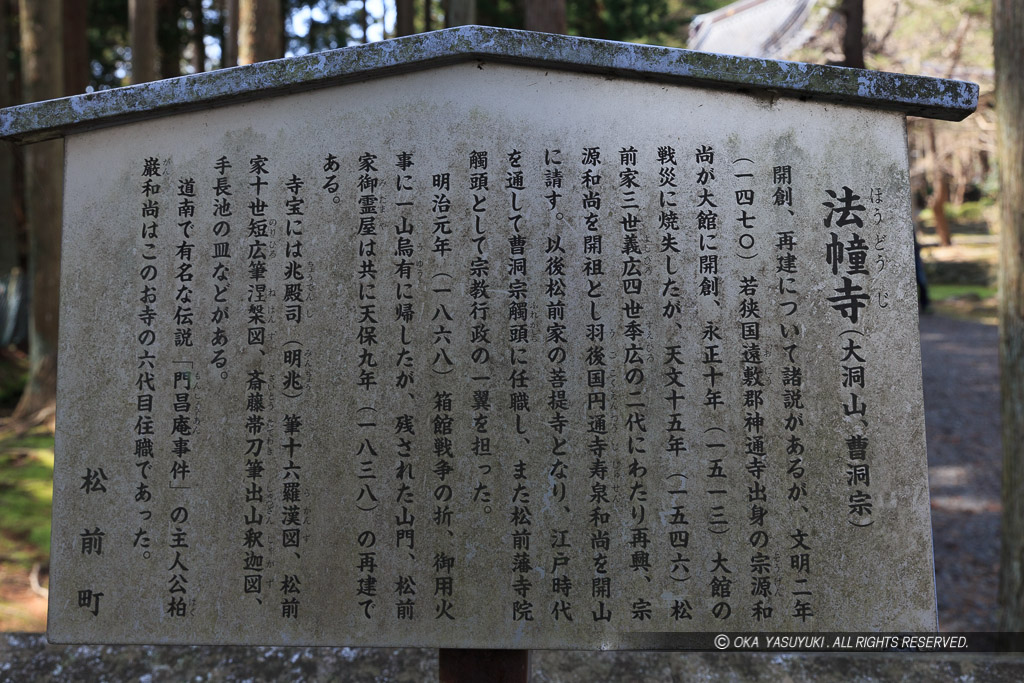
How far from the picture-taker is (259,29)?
221 inches

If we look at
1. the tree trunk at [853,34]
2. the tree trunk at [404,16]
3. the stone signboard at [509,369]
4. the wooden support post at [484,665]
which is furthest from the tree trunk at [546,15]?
the wooden support post at [484,665]

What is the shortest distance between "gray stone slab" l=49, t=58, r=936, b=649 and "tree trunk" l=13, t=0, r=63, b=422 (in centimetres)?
716

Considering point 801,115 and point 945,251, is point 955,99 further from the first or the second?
point 945,251

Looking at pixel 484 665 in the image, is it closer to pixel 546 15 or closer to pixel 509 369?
pixel 509 369

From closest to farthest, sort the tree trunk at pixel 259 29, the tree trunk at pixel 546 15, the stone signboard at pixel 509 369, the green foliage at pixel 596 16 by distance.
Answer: the stone signboard at pixel 509 369 < the tree trunk at pixel 259 29 < the tree trunk at pixel 546 15 < the green foliage at pixel 596 16

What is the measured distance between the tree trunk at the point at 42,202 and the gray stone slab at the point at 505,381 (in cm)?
716

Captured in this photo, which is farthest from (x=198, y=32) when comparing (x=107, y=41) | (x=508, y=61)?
(x=508, y=61)

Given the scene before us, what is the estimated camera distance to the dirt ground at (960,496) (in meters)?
4.99

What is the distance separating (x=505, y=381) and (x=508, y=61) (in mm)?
1005

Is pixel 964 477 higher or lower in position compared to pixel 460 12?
lower

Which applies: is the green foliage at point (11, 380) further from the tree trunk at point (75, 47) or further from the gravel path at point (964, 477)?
the gravel path at point (964, 477)

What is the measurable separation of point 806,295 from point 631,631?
1.15m

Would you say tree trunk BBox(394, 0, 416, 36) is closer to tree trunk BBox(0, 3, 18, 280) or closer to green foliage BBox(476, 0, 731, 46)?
green foliage BBox(476, 0, 731, 46)

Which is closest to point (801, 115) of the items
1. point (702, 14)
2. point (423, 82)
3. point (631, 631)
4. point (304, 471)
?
point (423, 82)
